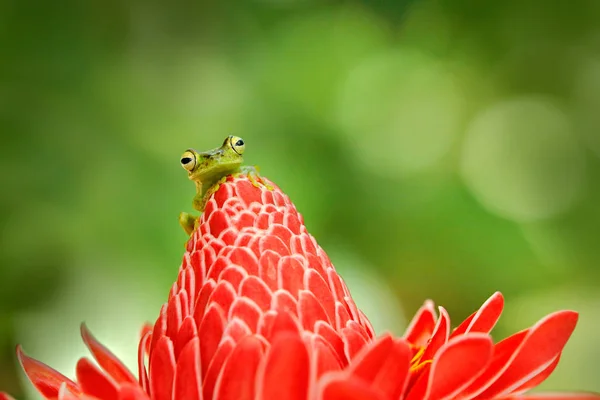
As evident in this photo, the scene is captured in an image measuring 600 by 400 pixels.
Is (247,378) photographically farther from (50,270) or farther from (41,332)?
(50,270)

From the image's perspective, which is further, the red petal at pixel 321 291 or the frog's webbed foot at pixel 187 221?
the frog's webbed foot at pixel 187 221

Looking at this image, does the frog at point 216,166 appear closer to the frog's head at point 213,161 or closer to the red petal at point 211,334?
the frog's head at point 213,161

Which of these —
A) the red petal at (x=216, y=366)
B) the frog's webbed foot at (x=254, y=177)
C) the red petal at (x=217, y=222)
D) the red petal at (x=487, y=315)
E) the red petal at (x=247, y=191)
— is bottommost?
the red petal at (x=216, y=366)

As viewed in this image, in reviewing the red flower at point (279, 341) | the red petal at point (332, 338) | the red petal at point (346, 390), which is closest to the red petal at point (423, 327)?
the red flower at point (279, 341)

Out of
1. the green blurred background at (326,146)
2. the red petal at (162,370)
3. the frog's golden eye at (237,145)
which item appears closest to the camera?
the red petal at (162,370)

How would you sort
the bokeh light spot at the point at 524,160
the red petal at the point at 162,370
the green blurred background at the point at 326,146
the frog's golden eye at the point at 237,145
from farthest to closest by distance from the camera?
the bokeh light spot at the point at 524,160 < the green blurred background at the point at 326,146 < the frog's golden eye at the point at 237,145 < the red petal at the point at 162,370

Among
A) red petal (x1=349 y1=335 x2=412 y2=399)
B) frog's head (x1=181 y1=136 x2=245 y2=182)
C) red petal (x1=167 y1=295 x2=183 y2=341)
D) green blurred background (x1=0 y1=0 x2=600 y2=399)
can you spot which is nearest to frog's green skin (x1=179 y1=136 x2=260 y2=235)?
frog's head (x1=181 y1=136 x2=245 y2=182)
